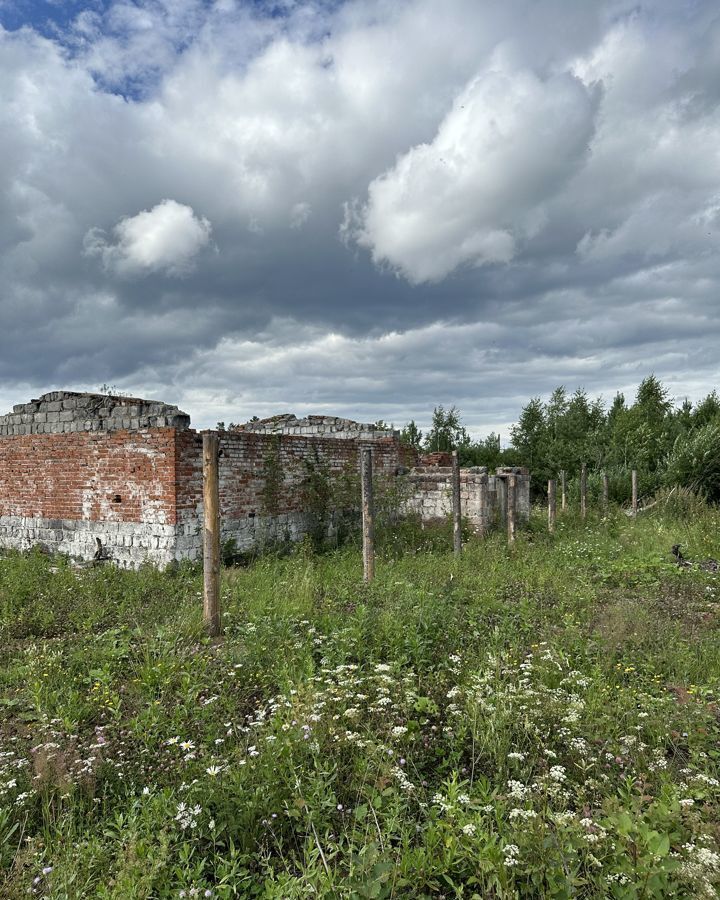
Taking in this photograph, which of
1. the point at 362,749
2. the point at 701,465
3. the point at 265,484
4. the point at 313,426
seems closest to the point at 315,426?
the point at 313,426

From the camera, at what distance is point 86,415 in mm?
10664

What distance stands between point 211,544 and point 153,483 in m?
3.86

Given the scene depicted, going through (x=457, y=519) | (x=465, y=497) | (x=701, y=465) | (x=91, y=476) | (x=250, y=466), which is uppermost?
(x=250, y=466)

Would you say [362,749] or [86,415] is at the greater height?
[86,415]

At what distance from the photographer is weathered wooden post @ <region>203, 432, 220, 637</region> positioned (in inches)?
235

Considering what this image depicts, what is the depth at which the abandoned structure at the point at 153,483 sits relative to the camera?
30.6ft

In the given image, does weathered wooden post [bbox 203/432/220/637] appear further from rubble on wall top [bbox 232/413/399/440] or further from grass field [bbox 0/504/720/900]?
rubble on wall top [bbox 232/413/399/440]

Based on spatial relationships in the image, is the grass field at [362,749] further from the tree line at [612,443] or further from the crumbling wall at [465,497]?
the tree line at [612,443]

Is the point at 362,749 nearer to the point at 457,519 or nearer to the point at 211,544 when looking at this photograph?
the point at 211,544

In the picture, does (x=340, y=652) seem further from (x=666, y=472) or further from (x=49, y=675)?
(x=666, y=472)

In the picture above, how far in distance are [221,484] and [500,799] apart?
7.89 meters

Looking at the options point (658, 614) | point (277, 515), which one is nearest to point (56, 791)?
point (658, 614)

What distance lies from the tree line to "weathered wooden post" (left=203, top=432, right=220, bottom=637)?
16.7 meters

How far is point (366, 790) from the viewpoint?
283cm
